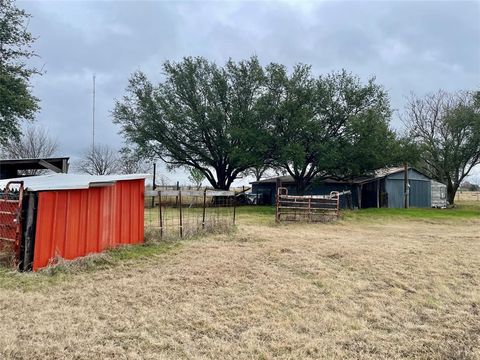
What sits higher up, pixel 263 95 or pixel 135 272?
pixel 263 95

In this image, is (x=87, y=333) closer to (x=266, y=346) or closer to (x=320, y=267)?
(x=266, y=346)

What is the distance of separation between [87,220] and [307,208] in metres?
10.3

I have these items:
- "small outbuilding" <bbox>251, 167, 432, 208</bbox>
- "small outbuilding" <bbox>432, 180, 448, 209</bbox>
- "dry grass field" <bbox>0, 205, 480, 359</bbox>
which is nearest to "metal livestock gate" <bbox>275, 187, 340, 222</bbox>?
"small outbuilding" <bbox>251, 167, 432, 208</bbox>

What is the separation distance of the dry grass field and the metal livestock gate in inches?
312

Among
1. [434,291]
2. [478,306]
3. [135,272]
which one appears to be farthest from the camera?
[135,272]

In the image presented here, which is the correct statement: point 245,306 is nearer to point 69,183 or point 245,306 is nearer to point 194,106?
point 69,183

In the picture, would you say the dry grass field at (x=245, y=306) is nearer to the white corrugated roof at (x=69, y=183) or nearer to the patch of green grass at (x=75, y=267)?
the patch of green grass at (x=75, y=267)

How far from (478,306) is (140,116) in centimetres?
2338

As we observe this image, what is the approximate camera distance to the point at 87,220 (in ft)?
23.1

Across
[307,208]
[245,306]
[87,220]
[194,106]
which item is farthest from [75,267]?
[194,106]

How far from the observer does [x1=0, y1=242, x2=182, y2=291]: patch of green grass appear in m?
5.23

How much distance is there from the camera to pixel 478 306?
469cm

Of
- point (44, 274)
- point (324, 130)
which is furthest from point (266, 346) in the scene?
point (324, 130)

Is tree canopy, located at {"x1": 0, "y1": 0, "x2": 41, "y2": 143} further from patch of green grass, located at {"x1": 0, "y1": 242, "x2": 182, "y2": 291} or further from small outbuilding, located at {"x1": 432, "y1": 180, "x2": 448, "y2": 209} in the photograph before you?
small outbuilding, located at {"x1": 432, "y1": 180, "x2": 448, "y2": 209}
